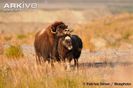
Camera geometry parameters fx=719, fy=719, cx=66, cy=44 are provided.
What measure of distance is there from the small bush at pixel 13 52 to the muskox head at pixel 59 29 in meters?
0.58

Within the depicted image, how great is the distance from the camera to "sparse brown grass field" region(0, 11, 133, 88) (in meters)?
9.76

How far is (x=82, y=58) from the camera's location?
1098 centimetres

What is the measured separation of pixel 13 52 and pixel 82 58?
3.58 ft

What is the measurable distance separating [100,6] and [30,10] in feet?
3.28

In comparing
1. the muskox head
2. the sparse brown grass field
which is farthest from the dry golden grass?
the muskox head

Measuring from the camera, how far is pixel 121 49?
1190 centimetres

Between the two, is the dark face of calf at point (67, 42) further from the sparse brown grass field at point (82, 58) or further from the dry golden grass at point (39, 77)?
the dry golden grass at point (39, 77)

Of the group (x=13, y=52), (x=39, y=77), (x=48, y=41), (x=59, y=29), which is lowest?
(x=39, y=77)

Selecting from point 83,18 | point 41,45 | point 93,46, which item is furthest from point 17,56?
point 93,46

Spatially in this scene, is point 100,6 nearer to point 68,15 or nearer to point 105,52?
point 68,15

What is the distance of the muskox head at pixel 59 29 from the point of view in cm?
1051

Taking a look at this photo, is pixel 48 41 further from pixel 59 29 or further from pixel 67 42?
pixel 67 42

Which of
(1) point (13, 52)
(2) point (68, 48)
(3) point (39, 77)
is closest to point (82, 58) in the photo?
(2) point (68, 48)

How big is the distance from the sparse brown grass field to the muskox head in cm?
11
